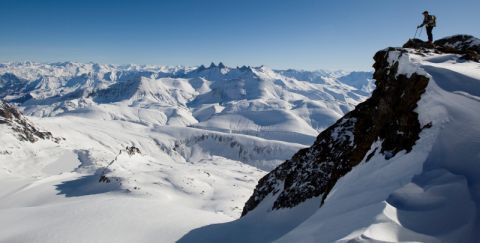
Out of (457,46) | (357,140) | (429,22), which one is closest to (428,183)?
(357,140)

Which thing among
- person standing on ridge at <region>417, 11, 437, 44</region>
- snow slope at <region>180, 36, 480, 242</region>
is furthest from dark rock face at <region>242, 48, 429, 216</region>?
person standing on ridge at <region>417, 11, 437, 44</region>

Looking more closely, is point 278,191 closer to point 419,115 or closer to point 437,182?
point 419,115

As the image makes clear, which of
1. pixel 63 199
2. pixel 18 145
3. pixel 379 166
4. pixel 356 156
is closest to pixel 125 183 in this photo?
pixel 63 199

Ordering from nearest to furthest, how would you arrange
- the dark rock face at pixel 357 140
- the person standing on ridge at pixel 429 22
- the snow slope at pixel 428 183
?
the snow slope at pixel 428 183 → the dark rock face at pixel 357 140 → the person standing on ridge at pixel 429 22

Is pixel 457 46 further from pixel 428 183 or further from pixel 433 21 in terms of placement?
pixel 428 183

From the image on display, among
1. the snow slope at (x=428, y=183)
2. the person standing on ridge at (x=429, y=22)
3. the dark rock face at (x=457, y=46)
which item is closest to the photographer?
the snow slope at (x=428, y=183)

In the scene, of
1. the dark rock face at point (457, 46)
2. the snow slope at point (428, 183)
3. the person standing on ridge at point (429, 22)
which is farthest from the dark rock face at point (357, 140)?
the person standing on ridge at point (429, 22)

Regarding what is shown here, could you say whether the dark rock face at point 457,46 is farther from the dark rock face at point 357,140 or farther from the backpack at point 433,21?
the dark rock face at point 357,140
